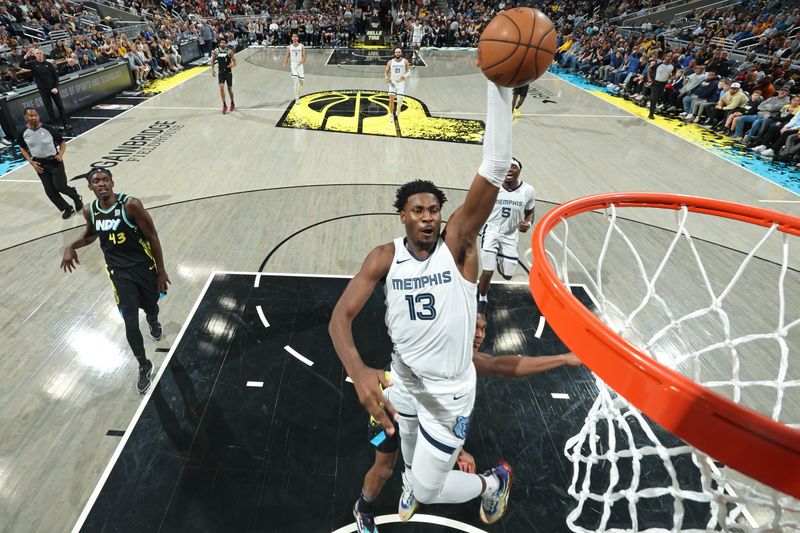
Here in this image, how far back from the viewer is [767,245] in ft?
20.9

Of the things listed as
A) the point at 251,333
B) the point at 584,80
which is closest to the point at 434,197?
the point at 251,333

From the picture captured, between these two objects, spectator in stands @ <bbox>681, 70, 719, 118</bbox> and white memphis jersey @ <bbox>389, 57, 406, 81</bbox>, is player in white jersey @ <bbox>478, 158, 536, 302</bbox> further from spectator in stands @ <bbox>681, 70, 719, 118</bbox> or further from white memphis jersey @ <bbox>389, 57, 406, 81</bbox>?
spectator in stands @ <bbox>681, 70, 719, 118</bbox>

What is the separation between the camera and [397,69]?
35.7 ft

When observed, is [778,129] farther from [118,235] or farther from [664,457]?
[118,235]

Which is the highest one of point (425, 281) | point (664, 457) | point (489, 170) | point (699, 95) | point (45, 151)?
point (489, 170)

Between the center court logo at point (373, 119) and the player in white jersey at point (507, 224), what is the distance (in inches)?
230

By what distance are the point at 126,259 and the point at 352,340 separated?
7.91ft

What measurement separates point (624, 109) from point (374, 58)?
10.9 meters

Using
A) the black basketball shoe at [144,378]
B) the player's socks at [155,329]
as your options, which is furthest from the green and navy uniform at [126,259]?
the player's socks at [155,329]

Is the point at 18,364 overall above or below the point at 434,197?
below

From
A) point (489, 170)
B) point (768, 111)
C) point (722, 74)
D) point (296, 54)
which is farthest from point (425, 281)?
point (722, 74)

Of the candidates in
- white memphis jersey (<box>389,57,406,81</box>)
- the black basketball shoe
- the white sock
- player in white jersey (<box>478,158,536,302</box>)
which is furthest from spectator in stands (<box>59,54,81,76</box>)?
the white sock

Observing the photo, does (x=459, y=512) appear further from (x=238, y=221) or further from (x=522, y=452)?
(x=238, y=221)

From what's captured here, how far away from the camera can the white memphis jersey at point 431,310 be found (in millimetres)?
2279
